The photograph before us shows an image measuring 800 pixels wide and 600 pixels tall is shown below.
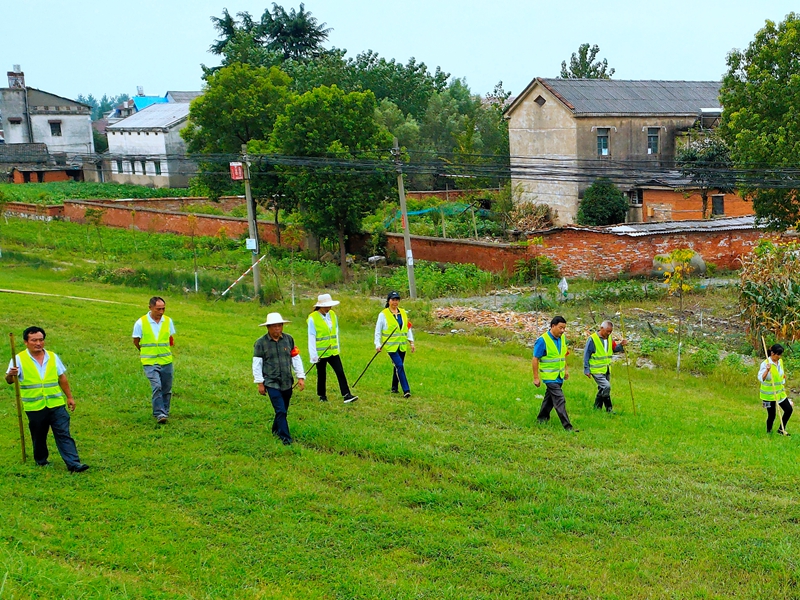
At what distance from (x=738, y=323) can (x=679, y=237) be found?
8933mm

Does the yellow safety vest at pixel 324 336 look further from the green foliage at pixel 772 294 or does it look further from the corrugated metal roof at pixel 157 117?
the corrugated metal roof at pixel 157 117

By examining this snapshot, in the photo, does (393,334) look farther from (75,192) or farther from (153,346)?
(75,192)

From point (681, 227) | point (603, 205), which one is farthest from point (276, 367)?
point (603, 205)

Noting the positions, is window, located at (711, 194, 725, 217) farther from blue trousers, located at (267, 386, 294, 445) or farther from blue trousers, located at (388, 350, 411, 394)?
blue trousers, located at (267, 386, 294, 445)

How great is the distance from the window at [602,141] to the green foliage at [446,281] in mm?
15526

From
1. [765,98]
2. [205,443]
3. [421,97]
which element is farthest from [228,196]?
[205,443]

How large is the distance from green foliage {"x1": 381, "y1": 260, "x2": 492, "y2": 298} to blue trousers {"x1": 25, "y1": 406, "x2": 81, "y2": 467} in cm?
2020

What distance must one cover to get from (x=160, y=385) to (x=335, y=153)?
73.4 ft

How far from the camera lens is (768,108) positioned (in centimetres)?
2723

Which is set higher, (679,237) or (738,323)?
(679,237)

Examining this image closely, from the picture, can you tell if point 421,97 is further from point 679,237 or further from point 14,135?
point 679,237

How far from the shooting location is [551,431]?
1234cm

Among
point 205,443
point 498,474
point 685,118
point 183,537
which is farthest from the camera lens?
point 685,118

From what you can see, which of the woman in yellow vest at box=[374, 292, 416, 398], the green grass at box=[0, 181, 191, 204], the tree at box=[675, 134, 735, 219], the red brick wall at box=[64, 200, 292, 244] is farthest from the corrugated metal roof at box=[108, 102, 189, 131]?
the woman in yellow vest at box=[374, 292, 416, 398]
